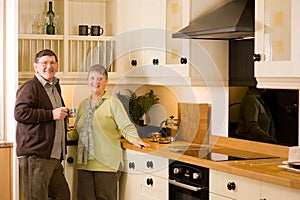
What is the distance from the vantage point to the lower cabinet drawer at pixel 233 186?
3658 millimetres

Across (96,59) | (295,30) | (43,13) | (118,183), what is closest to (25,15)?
(43,13)

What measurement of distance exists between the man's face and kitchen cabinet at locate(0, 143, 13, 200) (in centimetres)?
81

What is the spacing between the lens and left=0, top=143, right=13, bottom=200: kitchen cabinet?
5.27m

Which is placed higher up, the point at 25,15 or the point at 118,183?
the point at 25,15

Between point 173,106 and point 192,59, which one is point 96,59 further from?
point 192,59

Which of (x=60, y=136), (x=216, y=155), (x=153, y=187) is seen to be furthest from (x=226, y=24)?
(x=60, y=136)

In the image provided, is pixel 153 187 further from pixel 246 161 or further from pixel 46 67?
pixel 46 67

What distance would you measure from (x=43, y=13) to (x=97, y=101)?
0.98m

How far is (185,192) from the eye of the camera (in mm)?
4297

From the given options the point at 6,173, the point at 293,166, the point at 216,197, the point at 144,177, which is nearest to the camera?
the point at 293,166

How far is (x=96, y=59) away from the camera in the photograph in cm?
554

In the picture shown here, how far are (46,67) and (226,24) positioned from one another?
4.66ft

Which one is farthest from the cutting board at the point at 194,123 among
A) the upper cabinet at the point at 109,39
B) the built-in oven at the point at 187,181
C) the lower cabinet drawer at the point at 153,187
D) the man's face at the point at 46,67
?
the man's face at the point at 46,67

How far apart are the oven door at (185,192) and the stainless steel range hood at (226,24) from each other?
40.9 inches
